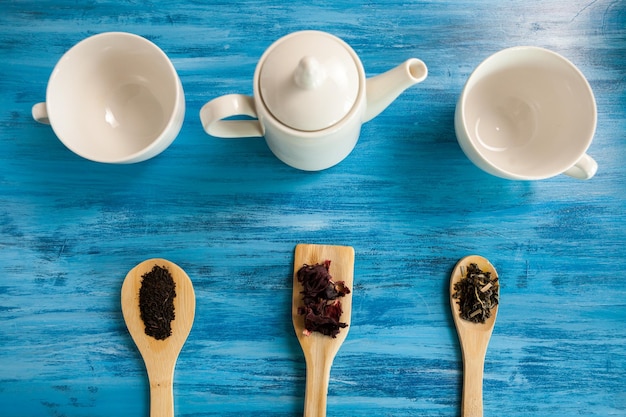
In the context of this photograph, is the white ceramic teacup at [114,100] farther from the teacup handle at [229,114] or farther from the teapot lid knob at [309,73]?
the teapot lid knob at [309,73]

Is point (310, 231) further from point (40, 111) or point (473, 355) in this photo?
point (40, 111)

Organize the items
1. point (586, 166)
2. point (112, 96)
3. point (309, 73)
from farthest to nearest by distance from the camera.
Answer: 1. point (112, 96)
2. point (586, 166)
3. point (309, 73)

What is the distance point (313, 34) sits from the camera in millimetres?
708

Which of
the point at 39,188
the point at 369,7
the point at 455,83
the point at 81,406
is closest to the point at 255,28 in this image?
the point at 369,7

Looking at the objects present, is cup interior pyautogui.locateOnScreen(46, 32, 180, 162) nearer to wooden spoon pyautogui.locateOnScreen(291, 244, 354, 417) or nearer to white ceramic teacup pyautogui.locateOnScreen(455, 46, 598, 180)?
wooden spoon pyautogui.locateOnScreen(291, 244, 354, 417)

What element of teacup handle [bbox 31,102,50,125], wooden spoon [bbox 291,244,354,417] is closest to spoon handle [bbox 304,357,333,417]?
wooden spoon [bbox 291,244,354,417]

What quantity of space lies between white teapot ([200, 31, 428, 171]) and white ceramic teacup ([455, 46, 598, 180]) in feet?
0.59

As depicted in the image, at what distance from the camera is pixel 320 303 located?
883 mm

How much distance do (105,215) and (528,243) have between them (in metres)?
0.75

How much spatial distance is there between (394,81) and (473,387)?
1.74 feet

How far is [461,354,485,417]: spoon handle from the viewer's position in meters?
0.89

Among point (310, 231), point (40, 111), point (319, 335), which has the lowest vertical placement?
point (319, 335)

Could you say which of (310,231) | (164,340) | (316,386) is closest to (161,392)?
(164,340)

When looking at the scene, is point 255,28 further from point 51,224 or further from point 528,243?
point 528,243
